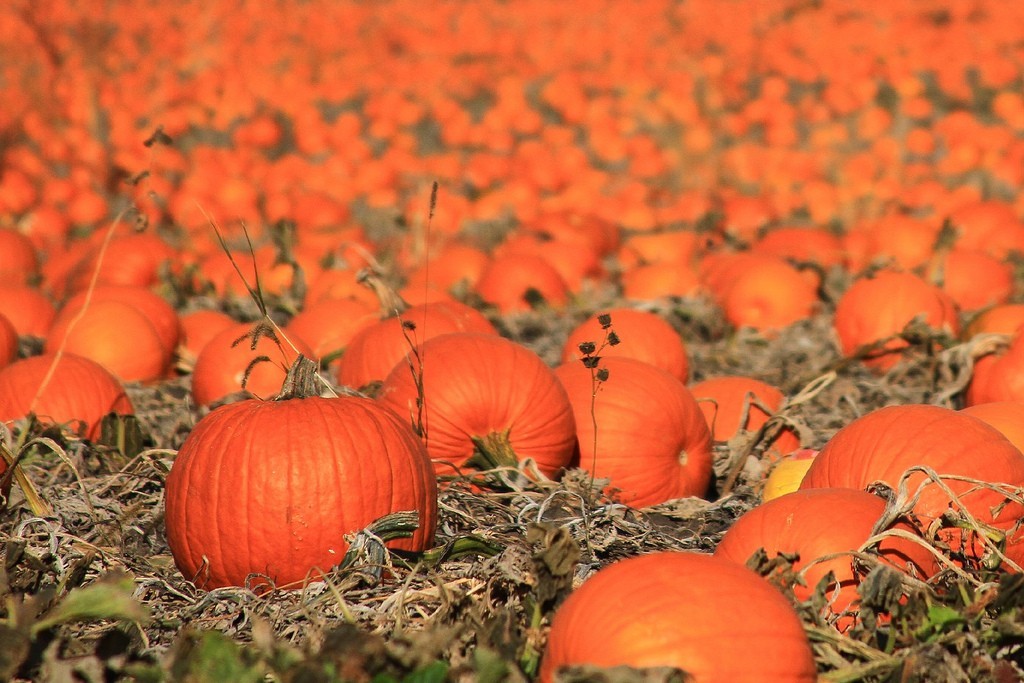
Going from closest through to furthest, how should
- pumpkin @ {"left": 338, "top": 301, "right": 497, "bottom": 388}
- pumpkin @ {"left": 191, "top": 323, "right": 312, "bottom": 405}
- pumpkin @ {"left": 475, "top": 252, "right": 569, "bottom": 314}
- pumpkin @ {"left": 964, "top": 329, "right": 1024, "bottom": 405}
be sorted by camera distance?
pumpkin @ {"left": 964, "top": 329, "right": 1024, "bottom": 405} → pumpkin @ {"left": 338, "top": 301, "right": 497, "bottom": 388} → pumpkin @ {"left": 191, "top": 323, "right": 312, "bottom": 405} → pumpkin @ {"left": 475, "top": 252, "right": 569, "bottom": 314}

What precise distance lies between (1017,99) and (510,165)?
16.9 ft

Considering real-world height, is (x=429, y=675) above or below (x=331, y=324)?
above

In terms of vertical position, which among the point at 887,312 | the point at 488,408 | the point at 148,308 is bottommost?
the point at 887,312

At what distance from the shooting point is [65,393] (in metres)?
4.36

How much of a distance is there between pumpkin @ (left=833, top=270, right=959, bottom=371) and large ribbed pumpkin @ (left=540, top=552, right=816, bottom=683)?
3263 millimetres

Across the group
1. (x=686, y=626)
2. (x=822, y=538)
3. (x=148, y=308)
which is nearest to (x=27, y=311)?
(x=148, y=308)

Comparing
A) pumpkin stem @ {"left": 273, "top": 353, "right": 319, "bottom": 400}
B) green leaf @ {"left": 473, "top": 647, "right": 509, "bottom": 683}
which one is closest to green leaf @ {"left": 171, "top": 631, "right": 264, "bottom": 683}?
green leaf @ {"left": 473, "top": 647, "right": 509, "bottom": 683}

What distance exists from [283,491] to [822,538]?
1346 mm

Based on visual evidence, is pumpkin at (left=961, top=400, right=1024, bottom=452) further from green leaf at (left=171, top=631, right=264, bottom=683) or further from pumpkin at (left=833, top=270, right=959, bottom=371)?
green leaf at (left=171, top=631, right=264, bottom=683)

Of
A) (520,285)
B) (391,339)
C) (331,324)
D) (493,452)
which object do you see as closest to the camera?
(493,452)

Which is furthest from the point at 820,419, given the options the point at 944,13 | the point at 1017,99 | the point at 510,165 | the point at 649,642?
the point at 944,13

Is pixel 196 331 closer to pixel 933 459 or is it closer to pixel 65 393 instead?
pixel 65 393

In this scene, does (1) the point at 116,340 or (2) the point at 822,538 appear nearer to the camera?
(2) the point at 822,538

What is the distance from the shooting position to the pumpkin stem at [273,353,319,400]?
3.22 metres
